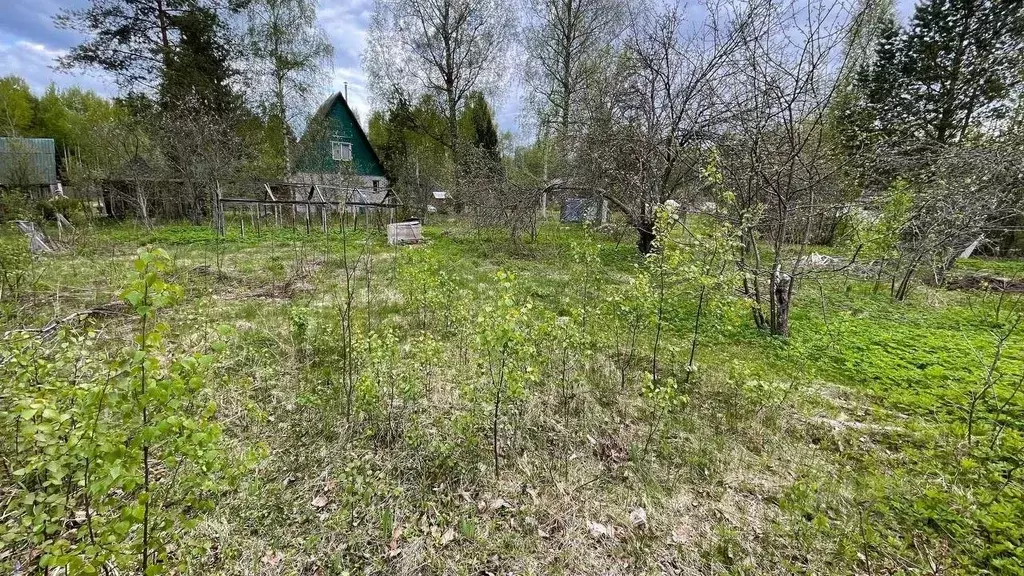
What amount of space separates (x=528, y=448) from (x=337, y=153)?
815 inches

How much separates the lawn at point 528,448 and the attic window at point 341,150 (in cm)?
1623

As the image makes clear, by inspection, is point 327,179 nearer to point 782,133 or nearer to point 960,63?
point 782,133

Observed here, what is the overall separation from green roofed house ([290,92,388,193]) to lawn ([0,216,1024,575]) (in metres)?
12.8

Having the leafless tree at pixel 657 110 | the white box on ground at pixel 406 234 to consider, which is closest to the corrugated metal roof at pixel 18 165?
the white box on ground at pixel 406 234

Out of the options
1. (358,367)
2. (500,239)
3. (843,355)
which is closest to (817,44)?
(843,355)

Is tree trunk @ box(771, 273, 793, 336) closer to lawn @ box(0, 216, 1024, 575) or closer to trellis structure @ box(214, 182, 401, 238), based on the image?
lawn @ box(0, 216, 1024, 575)

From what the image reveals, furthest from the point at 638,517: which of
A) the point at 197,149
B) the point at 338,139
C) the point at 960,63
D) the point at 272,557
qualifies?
the point at 338,139

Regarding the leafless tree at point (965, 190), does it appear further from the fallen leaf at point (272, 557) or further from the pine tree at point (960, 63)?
the fallen leaf at point (272, 557)

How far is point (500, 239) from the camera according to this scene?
36.0 ft

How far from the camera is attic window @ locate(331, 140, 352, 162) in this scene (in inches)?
734

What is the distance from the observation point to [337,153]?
19.4 metres

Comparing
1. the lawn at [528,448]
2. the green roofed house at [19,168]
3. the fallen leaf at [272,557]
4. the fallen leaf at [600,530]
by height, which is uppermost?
the green roofed house at [19,168]

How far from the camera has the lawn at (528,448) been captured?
1635 millimetres

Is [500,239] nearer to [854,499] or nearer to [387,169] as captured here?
[854,499]
